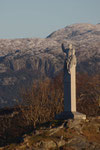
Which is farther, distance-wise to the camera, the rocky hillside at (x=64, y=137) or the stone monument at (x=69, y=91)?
the stone monument at (x=69, y=91)

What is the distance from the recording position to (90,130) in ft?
144

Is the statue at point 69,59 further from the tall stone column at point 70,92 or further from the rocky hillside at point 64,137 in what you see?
the rocky hillside at point 64,137

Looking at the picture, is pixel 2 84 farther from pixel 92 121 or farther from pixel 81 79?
pixel 92 121

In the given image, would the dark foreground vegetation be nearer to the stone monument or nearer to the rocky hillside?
the stone monument

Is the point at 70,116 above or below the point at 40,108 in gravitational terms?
above

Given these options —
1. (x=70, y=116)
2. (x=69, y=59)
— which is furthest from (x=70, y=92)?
(x=69, y=59)

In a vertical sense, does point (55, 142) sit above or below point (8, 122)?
above

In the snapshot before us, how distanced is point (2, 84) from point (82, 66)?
3206 centimetres

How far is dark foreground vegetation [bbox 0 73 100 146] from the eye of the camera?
209ft

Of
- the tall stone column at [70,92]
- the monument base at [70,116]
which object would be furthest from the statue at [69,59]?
the monument base at [70,116]

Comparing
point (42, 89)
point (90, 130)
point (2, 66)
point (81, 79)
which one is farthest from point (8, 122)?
point (2, 66)

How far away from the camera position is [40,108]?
216ft

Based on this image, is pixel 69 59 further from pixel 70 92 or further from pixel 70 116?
pixel 70 116

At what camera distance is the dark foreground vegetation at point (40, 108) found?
63812 mm
